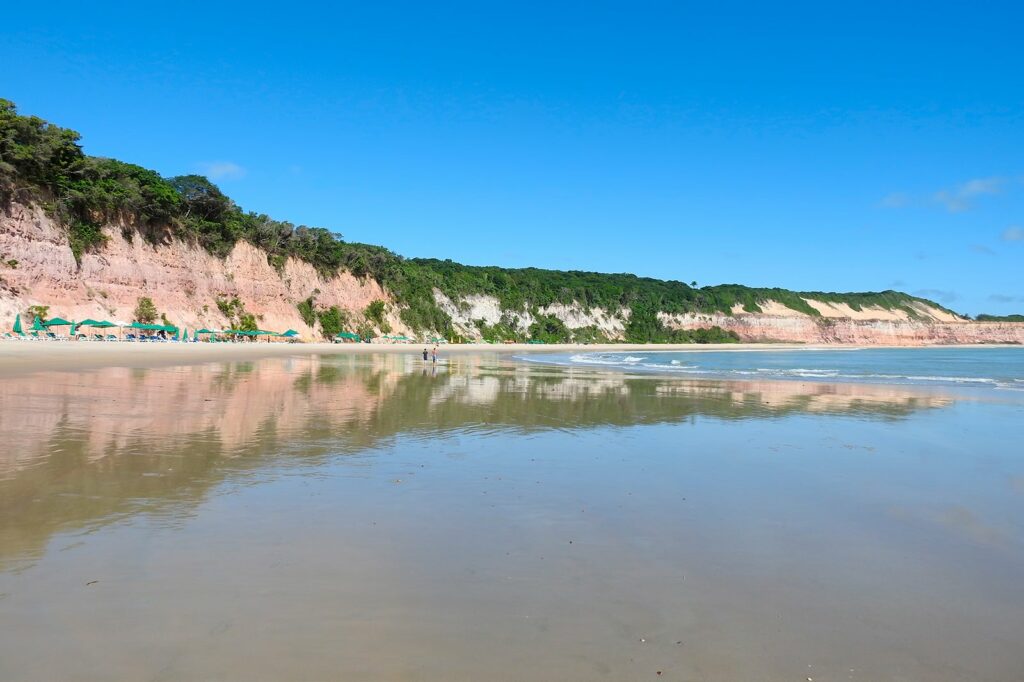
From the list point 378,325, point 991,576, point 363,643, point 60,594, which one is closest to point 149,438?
point 60,594

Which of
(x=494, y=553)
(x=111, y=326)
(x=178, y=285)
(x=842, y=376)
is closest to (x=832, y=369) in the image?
(x=842, y=376)

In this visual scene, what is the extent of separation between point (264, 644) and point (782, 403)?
16.3 meters

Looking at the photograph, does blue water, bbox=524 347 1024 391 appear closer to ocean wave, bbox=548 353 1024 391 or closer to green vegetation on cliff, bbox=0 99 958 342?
ocean wave, bbox=548 353 1024 391

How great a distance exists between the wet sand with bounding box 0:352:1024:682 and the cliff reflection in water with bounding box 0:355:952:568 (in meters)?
0.07

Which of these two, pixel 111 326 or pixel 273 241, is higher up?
pixel 273 241

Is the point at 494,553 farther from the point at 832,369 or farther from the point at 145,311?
the point at 145,311

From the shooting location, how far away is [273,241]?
62594 mm

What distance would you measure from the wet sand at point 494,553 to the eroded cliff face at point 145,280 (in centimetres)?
3434

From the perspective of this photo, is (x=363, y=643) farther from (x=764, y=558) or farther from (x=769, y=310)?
(x=769, y=310)

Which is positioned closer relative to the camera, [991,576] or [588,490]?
[991,576]

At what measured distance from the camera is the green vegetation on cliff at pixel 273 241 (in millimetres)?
40469

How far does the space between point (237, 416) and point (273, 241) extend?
182 ft

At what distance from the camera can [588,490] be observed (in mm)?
7137

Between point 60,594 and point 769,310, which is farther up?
point 769,310
